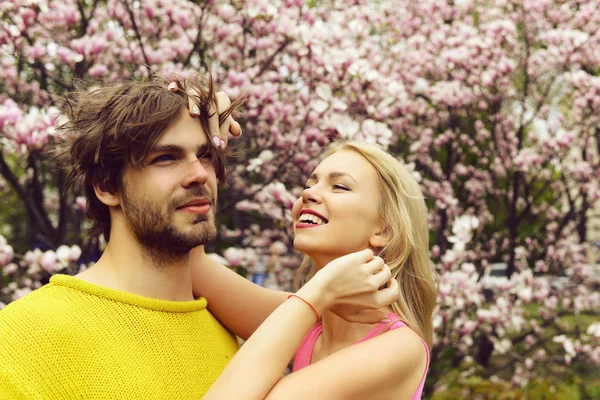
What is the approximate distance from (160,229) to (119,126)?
0.39m

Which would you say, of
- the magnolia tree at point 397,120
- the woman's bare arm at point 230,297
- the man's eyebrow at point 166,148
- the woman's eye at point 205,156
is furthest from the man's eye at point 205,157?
the magnolia tree at point 397,120

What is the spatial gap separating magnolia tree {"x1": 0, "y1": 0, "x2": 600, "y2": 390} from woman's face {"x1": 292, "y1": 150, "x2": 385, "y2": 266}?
1.64 metres

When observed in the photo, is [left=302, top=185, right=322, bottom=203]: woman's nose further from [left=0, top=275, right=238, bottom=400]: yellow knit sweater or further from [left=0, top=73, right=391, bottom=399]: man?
[left=0, top=275, right=238, bottom=400]: yellow knit sweater

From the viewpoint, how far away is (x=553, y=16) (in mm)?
6809

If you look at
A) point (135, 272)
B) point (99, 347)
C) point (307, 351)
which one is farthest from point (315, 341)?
point (99, 347)

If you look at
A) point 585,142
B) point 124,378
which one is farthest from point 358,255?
point 585,142

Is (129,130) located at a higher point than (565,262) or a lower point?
higher

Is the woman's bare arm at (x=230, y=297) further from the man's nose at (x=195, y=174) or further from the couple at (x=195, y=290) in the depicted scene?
the man's nose at (x=195, y=174)

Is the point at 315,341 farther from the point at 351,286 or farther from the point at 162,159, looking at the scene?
the point at 162,159

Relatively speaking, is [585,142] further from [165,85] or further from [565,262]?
[165,85]

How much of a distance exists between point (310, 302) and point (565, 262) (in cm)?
587

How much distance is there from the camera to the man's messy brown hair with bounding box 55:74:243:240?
2115 millimetres

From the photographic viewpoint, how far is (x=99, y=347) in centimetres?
187

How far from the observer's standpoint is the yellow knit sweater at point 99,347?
1747 millimetres
